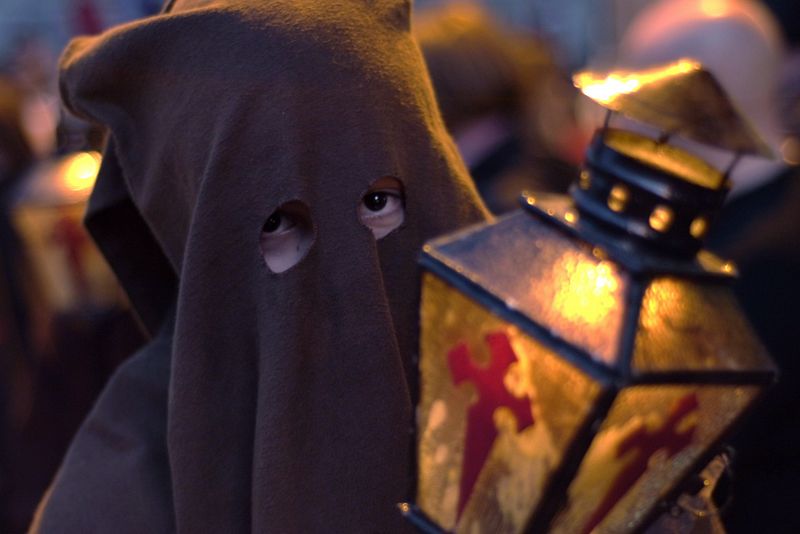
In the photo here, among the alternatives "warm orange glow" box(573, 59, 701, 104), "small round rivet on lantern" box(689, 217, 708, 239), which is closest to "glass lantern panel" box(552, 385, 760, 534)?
"small round rivet on lantern" box(689, 217, 708, 239)

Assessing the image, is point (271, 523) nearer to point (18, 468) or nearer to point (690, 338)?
point (690, 338)

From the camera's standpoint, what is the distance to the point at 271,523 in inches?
49.8

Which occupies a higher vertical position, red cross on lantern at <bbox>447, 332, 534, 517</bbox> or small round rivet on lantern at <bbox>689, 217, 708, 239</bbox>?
small round rivet on lantern at <bbox>689, 217, 708, 239</bbox>

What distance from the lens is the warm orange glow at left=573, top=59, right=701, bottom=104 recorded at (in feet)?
2.62

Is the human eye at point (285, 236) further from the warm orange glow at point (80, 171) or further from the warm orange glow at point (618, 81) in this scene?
the warm orange glow at point (80, 171)

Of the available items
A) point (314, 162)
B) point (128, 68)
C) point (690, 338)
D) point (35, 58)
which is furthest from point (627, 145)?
point (35, 58)

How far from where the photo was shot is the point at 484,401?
789mm

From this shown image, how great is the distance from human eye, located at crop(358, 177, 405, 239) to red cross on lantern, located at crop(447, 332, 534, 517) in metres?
0.56

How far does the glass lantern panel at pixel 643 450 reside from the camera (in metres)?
0.74

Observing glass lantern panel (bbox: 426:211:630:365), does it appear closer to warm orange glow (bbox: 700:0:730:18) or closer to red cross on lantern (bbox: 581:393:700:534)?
red cross on lantern (bbox: 581:393:700:534)

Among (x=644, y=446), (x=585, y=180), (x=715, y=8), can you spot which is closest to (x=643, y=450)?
(x=644, y=446)

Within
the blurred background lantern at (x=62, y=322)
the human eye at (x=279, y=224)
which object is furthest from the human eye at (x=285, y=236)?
the blurred background lantern at (x=62, y=322)

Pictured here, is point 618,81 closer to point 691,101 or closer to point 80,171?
point 691,101

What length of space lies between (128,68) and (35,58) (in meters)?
5.12
